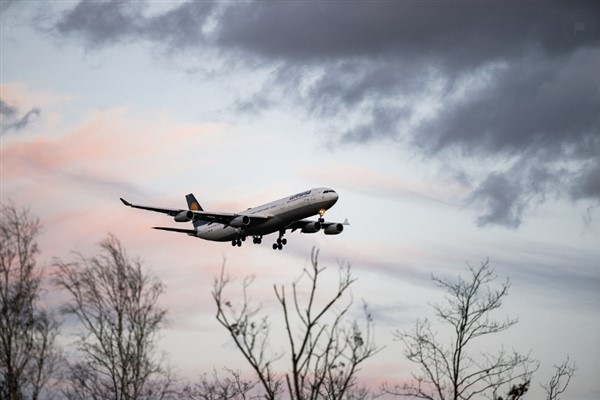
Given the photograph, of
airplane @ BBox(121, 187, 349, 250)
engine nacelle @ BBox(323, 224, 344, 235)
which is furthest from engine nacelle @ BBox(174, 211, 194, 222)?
engine nacelle @ BBox(323, 224, 344, 235)

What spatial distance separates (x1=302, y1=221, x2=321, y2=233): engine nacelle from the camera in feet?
292

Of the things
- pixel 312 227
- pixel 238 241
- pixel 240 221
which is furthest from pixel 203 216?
pixel 312 227

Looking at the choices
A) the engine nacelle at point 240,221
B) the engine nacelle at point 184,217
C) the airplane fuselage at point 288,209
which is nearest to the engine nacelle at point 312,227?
the airplane fuselage at point 288,209

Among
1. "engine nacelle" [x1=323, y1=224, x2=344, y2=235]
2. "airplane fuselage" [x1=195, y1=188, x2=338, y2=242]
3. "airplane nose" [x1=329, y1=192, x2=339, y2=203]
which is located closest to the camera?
"airplane fuselage" [x1=195, y1=188, x2=338, y2=242]

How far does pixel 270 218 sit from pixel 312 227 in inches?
307

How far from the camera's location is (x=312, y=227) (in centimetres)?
8912

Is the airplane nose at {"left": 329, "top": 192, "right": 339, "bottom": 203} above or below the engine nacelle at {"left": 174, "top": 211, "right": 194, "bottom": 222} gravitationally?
above

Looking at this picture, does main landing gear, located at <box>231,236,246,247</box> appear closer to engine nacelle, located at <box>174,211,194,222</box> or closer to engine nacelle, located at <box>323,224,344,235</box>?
engine nacelle, located at <box>323,224,344,235</box>

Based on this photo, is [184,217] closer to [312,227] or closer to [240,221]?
[240,221]

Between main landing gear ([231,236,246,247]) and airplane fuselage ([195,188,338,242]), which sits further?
main landing gear ([231,236,246,247])

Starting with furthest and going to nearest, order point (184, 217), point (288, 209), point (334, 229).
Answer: point (334, 229), point (288, 209), point (184, 217)

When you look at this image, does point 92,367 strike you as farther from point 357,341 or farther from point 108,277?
point 357,341

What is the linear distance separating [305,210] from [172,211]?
12612 mm

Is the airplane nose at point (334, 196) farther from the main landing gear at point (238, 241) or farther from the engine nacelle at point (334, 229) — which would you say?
the main landing gear at point (238, 241)
